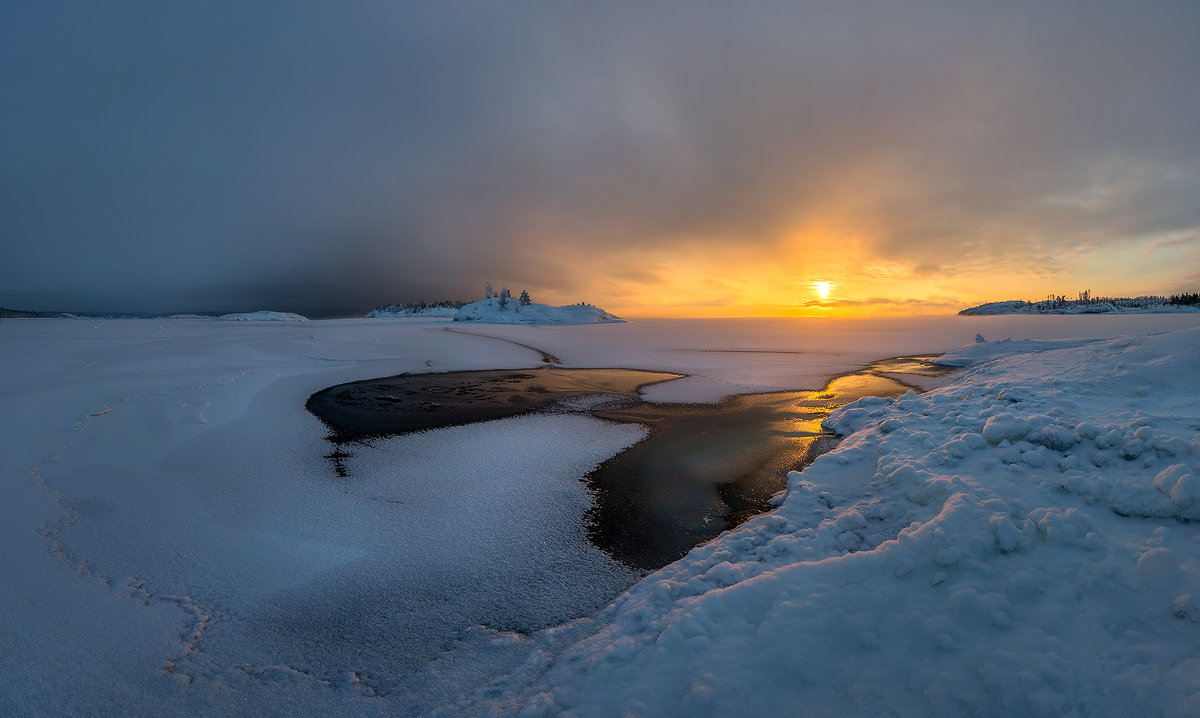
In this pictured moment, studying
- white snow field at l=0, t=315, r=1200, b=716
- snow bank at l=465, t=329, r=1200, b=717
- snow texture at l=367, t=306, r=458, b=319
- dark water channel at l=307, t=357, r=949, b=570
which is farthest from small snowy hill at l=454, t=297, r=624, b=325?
snow bank at l=465, t=329, r=1200, b=717

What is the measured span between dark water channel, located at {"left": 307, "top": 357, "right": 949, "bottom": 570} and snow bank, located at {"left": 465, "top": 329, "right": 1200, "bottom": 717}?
0.78m

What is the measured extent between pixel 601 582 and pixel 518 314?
9801cm

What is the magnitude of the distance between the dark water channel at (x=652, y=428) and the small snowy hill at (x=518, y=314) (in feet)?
267

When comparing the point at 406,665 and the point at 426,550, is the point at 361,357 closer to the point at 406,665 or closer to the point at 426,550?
the point at 426,550

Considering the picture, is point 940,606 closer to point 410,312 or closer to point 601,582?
point 601,582

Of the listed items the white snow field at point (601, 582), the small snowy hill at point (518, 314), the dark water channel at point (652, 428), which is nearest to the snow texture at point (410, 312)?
the small snowy hill at point (518, 314)

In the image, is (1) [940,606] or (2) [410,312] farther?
(2) [410,312]

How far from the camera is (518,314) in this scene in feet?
327

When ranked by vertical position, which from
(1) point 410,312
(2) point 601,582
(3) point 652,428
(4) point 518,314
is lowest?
(2) point 601,582

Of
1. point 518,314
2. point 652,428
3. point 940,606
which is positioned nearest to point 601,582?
point 940,606

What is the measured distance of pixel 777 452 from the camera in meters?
7.66

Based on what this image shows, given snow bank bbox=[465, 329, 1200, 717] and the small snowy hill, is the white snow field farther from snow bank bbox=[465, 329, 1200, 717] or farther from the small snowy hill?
the small snowy hill

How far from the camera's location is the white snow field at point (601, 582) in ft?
9.09

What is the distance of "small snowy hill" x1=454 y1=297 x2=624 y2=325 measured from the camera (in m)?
96.8
